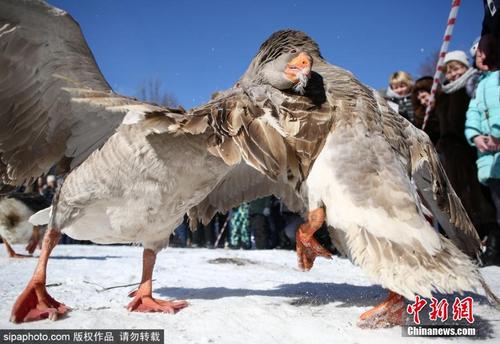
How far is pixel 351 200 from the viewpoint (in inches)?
81.1

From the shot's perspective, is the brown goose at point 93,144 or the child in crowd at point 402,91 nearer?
the brown goose at point 93,144

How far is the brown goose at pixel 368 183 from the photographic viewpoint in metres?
1.87

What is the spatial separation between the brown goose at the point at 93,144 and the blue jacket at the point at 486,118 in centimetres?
280

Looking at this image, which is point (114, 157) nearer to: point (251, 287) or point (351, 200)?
point (351, 200)

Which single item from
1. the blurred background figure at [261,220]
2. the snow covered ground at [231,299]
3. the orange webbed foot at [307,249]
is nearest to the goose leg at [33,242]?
the snow covered ground at [231,299]

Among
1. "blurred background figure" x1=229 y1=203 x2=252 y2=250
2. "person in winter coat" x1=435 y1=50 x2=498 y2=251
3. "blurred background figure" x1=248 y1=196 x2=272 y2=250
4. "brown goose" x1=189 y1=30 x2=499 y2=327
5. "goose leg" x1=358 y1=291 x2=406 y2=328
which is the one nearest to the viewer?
"brown goose" x1=189 y1=30 x2=499 y2=327

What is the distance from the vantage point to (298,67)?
97.1 inches

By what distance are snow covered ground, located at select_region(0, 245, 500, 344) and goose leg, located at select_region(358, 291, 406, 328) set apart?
0.22ft

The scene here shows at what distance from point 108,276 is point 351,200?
260cm

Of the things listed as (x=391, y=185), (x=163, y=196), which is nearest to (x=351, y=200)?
(x=391, y=185)

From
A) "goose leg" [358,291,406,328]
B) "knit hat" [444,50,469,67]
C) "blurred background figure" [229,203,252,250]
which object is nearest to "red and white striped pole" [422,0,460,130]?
"knit hat" [444,50,469,67]

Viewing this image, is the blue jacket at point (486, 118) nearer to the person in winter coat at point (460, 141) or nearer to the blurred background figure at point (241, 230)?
the person in winter coat at point (460, 141)

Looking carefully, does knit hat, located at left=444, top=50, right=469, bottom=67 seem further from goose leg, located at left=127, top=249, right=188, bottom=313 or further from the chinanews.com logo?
goose leg, located at left=127, top=249, right=188, bottom=313

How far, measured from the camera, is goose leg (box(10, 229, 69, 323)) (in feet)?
6.81
